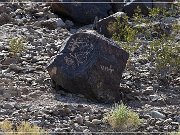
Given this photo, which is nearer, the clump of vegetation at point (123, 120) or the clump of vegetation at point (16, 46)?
the clump of vegetation at point (123, 120)

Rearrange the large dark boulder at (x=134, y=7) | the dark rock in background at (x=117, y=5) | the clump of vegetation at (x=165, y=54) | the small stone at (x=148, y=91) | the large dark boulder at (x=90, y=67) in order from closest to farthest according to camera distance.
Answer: the large dark boulder at (x=90, y=67), the small stone at (x=148, y=91), the clump of vegetation at (x=165, y=54), the large dark boulder at (x=134, y=7), the dark rock in background at (x=117, y=5)

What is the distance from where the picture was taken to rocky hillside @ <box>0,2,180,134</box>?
23.3 ft

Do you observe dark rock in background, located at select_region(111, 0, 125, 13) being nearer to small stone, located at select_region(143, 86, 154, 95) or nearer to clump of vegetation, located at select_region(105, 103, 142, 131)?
small stone, located at select_region(143, 86, 154, 95)

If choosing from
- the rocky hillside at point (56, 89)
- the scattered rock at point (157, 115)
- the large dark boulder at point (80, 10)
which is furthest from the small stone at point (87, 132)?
the large dark boulder at point (80, 10)

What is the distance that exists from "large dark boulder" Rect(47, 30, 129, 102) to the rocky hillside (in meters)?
0.15

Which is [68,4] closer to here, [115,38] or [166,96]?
[115,38]

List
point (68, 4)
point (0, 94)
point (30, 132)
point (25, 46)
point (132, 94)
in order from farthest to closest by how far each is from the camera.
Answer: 1. point (68, 4)
2. point (25, 46)
3. point (132, 94)
4. point (0, 94)
5. point (30, 132)

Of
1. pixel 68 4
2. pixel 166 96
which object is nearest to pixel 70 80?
pixel 166 96

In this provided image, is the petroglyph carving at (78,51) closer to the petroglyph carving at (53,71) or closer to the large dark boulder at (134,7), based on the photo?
the petroglyph carving at (53,71)

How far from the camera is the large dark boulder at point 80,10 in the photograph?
478 inches

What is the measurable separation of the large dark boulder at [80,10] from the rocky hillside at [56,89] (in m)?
0.29

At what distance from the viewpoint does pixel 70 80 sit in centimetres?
794

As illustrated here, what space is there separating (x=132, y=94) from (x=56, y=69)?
1.17 m

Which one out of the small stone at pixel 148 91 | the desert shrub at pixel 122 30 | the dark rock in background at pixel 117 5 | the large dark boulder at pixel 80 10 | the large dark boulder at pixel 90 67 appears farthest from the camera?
the dark rock in background at pixel 117 5
